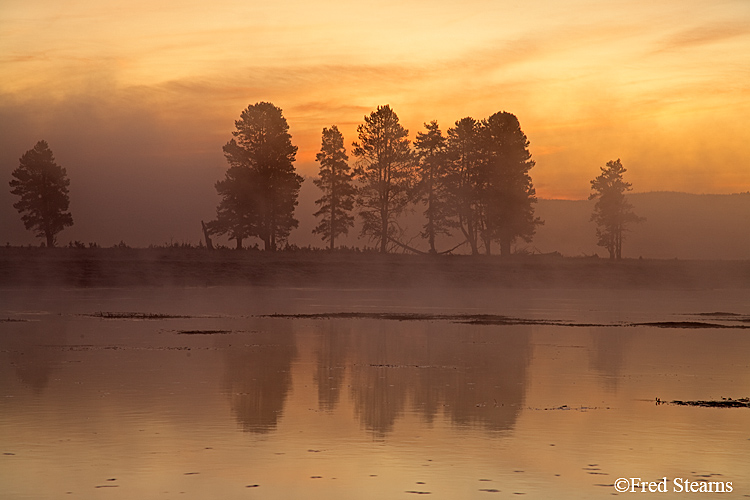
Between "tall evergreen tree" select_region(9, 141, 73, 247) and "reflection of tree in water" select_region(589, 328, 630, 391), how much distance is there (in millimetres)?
79273

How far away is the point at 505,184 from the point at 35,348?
76.7 meters

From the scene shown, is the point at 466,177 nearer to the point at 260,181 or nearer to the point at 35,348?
the point at 260,181

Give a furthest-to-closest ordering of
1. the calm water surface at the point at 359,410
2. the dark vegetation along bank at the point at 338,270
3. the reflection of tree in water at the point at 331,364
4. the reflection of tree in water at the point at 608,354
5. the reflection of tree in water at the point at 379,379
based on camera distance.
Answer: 1. the dark vegetation along bank at the point at 338,270
2. the reflection of tree in water at the point at 608,354
3. the reflection of tree in water at the point at 331,364
4. the reflection of tree in water at the point at 379,379
5. the calm water surface at the point at 359,410

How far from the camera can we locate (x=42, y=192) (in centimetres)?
10419

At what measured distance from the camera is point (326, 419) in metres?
16.8

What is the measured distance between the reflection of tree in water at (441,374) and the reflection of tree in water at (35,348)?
6.94 metres

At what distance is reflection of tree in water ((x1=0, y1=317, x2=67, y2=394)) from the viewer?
70.3 feet

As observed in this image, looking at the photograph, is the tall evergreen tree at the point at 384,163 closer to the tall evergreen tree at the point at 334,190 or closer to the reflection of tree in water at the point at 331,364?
the tall evergreen tree at the point at 334,190

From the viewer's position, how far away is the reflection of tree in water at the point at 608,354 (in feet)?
76.3

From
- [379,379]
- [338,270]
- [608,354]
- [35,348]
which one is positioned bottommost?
[608,354]

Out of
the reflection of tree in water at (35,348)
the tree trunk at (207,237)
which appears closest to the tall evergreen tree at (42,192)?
the tree trunk at (207,237)

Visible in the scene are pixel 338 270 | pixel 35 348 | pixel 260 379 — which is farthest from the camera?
pixel 338 270

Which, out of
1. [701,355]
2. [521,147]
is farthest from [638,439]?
[521,147]

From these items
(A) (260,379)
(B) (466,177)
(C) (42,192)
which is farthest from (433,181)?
(A) (260,379)
